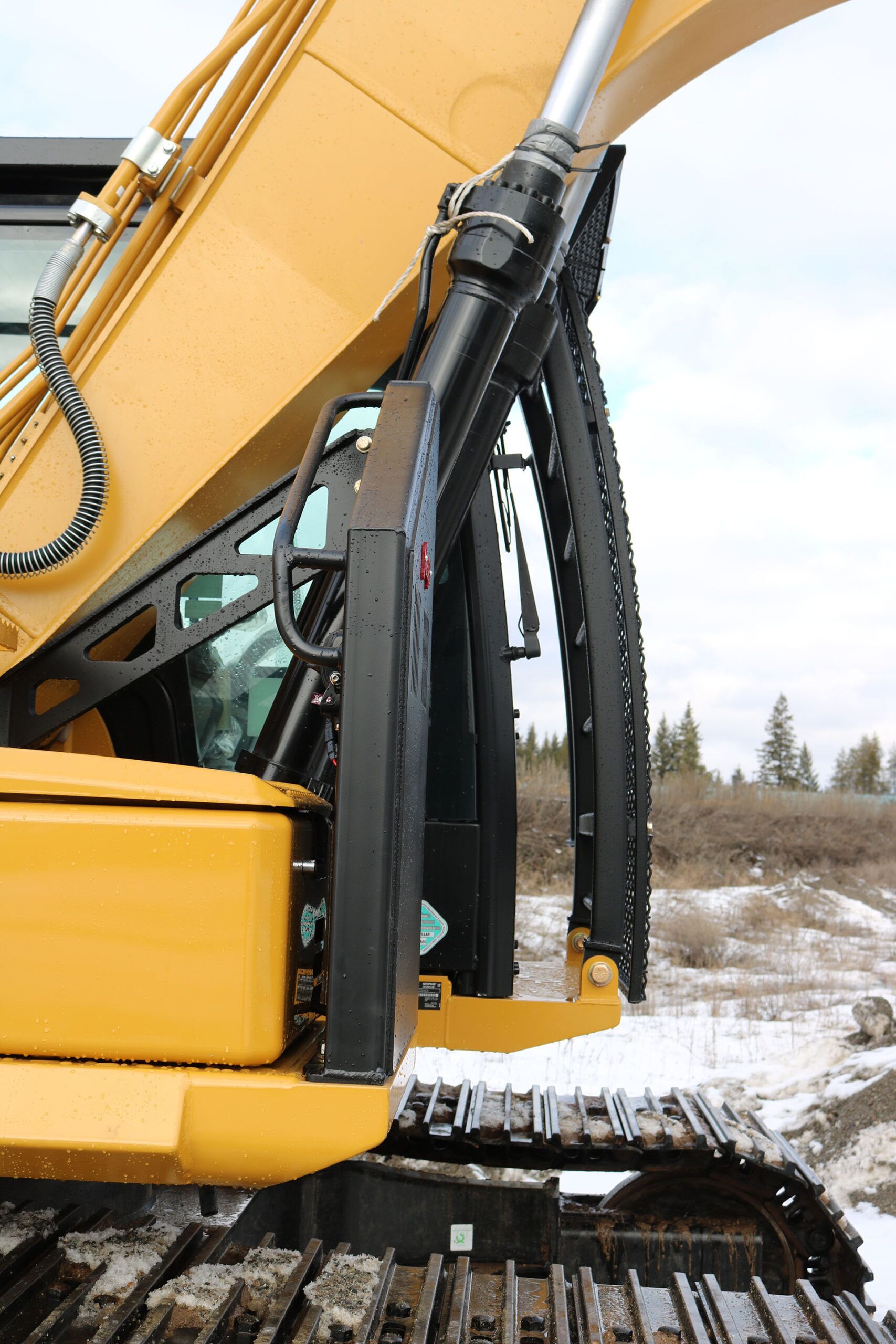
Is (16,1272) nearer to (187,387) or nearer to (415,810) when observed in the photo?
(415,810)

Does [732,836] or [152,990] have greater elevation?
[732,836]

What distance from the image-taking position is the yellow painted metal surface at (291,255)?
2176 mm

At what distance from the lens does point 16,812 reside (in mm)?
1437

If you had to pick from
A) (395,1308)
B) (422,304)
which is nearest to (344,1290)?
(395,1308)

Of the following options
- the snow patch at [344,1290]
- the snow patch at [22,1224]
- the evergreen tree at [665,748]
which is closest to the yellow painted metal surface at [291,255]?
the snow patch at [22,1224]

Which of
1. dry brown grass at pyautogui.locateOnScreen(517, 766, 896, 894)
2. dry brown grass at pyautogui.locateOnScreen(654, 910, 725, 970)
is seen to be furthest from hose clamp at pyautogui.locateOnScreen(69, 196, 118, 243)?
dry brown grass at pyautogui.locateOnScreen(517, 766, 896, 894)

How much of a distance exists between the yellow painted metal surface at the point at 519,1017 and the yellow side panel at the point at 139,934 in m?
1.45

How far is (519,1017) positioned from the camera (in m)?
2.79

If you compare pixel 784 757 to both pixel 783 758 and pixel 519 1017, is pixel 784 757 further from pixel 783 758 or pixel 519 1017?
pixel 519 1017

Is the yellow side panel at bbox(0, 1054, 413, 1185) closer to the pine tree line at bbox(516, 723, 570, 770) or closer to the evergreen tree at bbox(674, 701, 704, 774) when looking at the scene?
A: the pine tree line at bbox(516, 723, 570, 770)

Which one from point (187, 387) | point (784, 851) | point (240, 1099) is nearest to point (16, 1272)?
point (240, 1099)

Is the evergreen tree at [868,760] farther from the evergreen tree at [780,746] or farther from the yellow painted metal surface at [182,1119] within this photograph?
the yellow painted metal surface at [182,1119]

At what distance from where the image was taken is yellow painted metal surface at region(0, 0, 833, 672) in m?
2.18

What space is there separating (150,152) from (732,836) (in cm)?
1904
